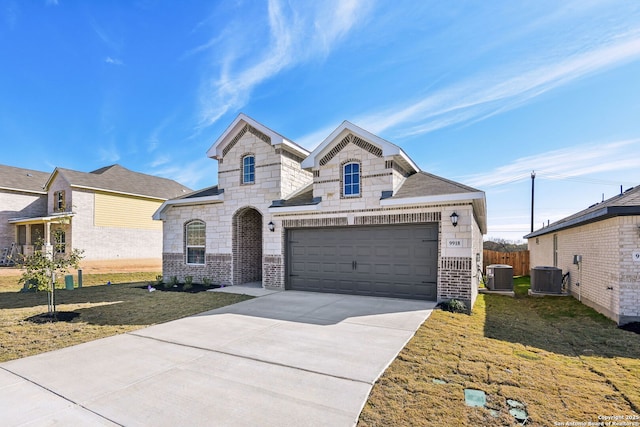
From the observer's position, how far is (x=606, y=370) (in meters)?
4.63

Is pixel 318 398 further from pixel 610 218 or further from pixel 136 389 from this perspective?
pixel 610 218

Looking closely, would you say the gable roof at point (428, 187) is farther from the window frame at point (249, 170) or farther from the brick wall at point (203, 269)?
the brick wall at point (203, 269)

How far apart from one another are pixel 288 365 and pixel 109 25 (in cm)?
1251

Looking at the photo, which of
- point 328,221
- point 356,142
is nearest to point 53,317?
point 328,221

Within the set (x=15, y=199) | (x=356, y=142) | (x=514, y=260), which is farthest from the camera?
(x=15, y=199)

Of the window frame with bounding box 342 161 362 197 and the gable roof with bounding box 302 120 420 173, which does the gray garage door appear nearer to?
the window frame with bounding box 342 161 362 197

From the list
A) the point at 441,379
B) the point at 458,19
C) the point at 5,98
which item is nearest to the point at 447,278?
the point at 441,379

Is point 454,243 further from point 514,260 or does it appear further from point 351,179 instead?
point 514,260

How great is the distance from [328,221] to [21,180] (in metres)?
29.0

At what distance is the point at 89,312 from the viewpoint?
819 centimetres

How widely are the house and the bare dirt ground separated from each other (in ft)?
3.10

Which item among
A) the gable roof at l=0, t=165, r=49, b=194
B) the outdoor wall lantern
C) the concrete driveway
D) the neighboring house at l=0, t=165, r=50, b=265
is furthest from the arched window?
the gable roof at l=0, t=165, r=49, b=194

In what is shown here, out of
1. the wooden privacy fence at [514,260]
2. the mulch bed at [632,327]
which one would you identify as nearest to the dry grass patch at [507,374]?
the mulch bed at [632,327]

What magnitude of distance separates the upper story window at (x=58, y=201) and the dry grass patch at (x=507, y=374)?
27056 millimetres
